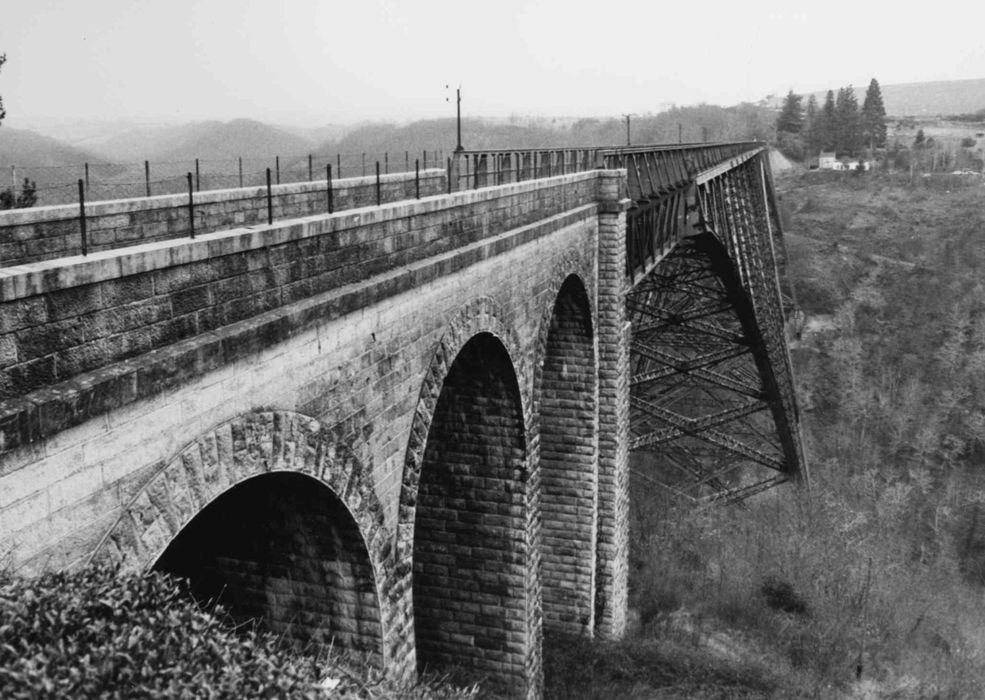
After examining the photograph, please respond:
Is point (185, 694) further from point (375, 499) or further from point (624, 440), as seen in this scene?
point (624, 440)

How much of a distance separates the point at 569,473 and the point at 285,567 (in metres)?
9.21

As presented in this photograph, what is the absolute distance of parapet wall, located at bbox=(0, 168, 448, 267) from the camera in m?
9.54

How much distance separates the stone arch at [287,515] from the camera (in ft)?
18.8

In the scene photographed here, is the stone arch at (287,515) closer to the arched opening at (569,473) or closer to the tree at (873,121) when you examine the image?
the arched opening at (569,473)

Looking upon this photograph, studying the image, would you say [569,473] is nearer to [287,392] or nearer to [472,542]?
[472,542]

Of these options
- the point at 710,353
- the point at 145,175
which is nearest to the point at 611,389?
the point at 145,175

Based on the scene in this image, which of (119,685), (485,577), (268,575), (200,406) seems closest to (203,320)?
(200,406)

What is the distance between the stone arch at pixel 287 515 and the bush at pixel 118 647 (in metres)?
0.40

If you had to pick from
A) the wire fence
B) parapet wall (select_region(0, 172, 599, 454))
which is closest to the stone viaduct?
parapet wall (select_region(0, 172, 599, 454))

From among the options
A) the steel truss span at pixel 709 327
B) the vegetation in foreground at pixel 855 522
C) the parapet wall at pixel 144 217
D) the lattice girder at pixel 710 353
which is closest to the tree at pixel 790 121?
the vegetation in foreground at pixel 855 522

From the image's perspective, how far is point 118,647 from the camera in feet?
15.3

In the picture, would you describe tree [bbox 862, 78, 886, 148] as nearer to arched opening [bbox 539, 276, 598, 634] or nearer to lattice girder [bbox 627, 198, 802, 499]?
lattice girder [bbox 627, 198, 802, 499]

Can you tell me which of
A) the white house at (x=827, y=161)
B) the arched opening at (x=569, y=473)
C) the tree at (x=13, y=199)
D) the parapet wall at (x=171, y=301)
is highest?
the white house at (x=827, y=161)

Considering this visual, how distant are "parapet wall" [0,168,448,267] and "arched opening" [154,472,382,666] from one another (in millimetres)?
2838
